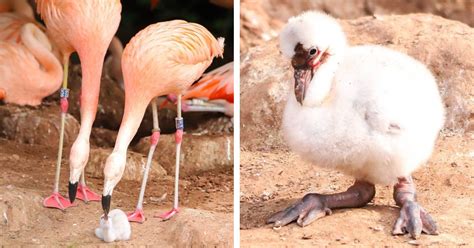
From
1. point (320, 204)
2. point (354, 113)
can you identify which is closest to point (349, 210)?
point (320, 204)

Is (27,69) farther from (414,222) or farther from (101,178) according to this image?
(414,222)

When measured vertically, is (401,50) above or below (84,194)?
above

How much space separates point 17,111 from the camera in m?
3.61

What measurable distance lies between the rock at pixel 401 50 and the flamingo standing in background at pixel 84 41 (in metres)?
0.89

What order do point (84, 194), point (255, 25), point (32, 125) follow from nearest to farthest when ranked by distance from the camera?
point (84, 194)
point (32, 125)
point (255, 25)

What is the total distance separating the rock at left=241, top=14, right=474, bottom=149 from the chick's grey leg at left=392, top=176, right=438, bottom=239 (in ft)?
2.35

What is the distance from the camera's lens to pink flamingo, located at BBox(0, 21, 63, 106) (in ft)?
11.2

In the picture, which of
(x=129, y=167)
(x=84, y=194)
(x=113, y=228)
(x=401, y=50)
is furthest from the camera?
(x=401, y=50)

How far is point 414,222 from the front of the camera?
278 cm

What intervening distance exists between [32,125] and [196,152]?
Answer: 577mm

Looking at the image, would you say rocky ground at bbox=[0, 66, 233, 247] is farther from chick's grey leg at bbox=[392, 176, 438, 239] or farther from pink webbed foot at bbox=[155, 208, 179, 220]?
chick's grey leg at bbox=[392, 176, 438, 239]

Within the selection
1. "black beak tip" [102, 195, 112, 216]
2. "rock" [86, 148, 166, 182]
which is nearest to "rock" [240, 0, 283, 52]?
"rock" [86, 148, 166, 182]

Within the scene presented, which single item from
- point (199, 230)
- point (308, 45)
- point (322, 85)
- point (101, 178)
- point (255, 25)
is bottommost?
point (199, 230)

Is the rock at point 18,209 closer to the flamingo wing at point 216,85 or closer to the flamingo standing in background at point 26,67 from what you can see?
the flamingo standing in background at point 26,67
